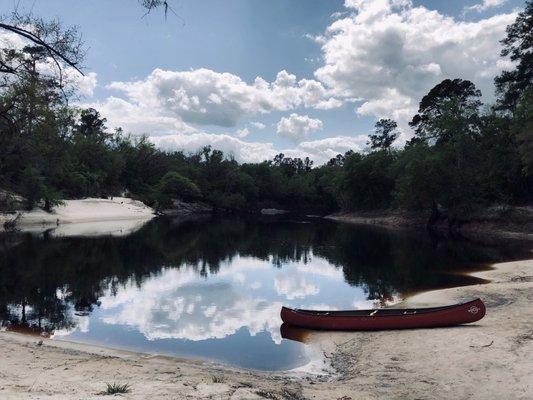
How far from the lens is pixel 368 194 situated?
9969 cm

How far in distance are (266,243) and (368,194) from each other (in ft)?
170

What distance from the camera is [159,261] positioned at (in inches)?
1499

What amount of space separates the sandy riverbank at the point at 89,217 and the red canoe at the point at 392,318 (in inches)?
1764

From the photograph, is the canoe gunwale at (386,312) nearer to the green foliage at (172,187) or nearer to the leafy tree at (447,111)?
the leafy tree at (447,111)

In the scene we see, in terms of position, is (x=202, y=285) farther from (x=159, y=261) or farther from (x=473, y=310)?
(x=473, y=310)

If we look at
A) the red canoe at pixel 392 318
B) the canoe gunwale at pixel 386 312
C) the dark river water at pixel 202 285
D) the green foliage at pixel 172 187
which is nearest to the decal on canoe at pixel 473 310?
the red canoe at pixel 392 318

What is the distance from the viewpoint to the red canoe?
653 inches

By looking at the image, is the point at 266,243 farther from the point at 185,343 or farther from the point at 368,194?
the point at 368,194

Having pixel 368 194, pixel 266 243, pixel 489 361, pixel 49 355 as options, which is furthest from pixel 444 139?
pixel 49 355

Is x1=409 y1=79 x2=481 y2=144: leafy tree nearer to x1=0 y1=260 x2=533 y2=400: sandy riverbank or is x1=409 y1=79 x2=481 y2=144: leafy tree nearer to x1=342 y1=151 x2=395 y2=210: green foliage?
x1=342 y1=151 x2=395 y2=210: green foliage

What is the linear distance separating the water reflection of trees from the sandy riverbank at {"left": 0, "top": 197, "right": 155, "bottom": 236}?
830 centimetres

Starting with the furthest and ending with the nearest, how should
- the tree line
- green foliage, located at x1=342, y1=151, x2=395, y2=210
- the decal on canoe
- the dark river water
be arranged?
green foliage, located at x1=342, y1=151, x2=395, y2=210
the tree line
the dark river water
the decal on canoe

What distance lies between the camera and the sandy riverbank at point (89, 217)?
60537mm

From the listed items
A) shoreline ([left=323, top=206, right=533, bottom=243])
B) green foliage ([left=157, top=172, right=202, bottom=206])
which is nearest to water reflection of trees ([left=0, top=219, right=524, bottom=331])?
shoreline ([left=323, top=206, right=533, bottom=243])
